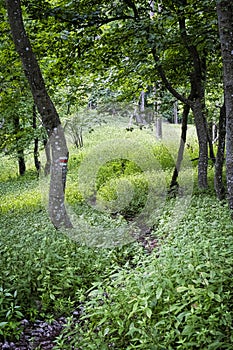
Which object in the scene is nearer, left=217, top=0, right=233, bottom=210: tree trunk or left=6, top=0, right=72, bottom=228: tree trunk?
left=217, top=0, right=233, bottom=210: tree trunk

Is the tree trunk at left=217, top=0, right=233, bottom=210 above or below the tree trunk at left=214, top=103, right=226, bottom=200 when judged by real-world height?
above

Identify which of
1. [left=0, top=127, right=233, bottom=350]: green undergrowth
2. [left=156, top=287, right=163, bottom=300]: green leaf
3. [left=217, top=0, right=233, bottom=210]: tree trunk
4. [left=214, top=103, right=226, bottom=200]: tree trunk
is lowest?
[left=0, top=127, right=233, bottom=350]: green undergrowth

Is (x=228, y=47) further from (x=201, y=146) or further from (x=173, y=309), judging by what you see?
(x=201, y=146)

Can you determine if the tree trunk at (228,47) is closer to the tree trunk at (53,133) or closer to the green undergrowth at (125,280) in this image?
the green undergrowth at (125,280)

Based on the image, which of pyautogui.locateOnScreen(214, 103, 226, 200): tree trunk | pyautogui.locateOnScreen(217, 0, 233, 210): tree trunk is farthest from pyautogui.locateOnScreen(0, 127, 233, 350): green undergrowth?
pyautogui.locateOnScreen(217, 0, 233, 210): tree trunk

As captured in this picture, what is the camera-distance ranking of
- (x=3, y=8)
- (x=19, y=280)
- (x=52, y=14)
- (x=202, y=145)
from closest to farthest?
(x=19, y=280)
(x=52, y=14)
(x=3, y=8)
(x=202, y=145)

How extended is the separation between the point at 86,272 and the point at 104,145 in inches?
305

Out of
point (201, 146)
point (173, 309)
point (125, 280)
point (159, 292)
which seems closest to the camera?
point (173, 309)

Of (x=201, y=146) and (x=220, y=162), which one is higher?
(x=201, y=146)

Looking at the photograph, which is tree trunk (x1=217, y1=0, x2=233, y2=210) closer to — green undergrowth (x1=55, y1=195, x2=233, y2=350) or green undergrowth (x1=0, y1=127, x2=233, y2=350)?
green undergrowth (x1=0, y1=127, x2=233, y2=350)

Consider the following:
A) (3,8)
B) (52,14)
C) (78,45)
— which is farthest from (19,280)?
(3,8)

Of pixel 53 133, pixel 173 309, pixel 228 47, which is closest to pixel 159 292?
pixel 173 309

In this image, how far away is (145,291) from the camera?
11.2 feet

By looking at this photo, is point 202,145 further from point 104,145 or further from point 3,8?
point 3,8
